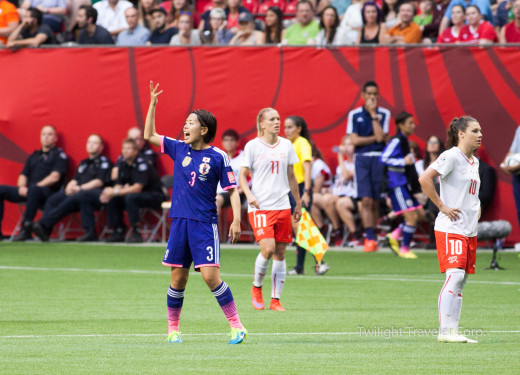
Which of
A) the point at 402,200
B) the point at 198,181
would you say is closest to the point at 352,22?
the point at 402,200

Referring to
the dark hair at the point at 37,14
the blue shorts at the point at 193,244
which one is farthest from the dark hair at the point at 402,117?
the blue shorts at the point at 193,244

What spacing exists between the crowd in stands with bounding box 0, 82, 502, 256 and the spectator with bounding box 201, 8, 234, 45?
245 cm

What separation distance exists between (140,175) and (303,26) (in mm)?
4579

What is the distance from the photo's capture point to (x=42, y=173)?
22.3m

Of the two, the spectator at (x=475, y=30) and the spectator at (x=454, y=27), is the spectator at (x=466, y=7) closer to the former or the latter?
the spectator at (x=454, y=27)

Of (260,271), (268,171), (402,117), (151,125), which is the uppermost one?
(151,125)

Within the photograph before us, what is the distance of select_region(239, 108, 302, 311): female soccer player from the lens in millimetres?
12203

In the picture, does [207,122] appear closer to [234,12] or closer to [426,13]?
[426,13]

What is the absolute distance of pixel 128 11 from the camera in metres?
23.2

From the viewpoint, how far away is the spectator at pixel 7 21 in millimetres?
22984

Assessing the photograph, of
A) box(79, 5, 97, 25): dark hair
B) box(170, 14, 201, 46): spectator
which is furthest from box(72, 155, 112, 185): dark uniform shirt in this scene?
box(79, 5, 97, 25): dark hair

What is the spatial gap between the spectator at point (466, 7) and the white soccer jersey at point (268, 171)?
31.9 feet

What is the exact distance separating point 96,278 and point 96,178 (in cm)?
708

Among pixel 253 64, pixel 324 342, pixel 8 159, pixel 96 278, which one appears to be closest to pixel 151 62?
pixel 253 64
